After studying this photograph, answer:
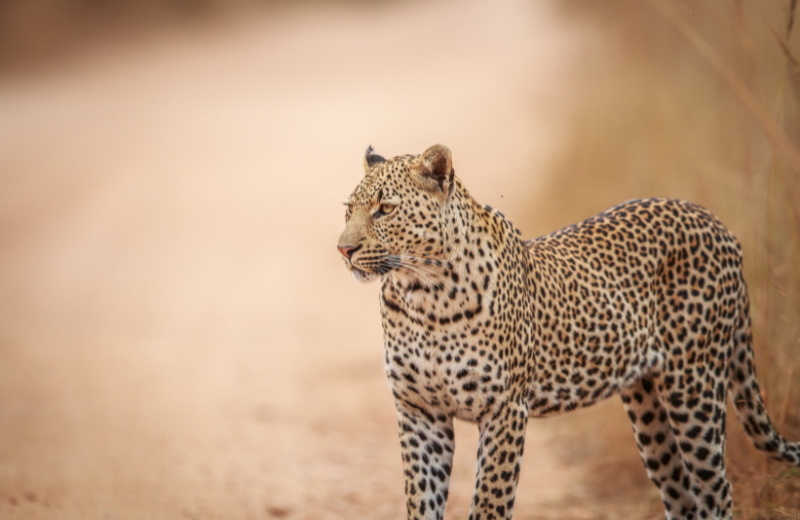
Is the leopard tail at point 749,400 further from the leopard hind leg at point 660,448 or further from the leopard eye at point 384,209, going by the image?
the leopard eye at point 384,209

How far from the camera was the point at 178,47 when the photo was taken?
25.2 metres

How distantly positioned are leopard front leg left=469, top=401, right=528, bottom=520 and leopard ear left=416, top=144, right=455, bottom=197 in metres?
1.16

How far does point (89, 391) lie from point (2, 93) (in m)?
13.1

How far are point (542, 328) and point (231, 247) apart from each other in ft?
37.0

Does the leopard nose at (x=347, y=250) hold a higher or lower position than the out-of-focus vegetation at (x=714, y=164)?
lower

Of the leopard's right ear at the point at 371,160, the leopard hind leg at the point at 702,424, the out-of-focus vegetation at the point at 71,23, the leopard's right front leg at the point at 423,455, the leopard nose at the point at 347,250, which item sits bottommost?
the leopard's right front leg at the point at 423,455

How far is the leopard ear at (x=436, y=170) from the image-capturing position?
4293mm

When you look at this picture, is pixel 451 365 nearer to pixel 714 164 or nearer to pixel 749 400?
pixel 749 400

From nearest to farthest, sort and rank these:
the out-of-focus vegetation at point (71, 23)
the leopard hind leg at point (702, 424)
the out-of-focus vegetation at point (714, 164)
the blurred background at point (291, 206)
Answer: the leopard hind leg at point (702, 424) → the out-of-focus vegetation at point (714, 164) → the blurred background at point (291, 206) → the out-of-focus vegetation at point (71, 23)

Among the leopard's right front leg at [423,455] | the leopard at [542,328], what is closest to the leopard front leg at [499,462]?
the leopard at [542,328]

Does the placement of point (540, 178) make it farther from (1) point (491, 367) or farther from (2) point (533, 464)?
(1) point (491, 367)

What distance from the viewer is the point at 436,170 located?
4348 mm

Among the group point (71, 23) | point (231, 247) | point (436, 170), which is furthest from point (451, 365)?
point (71, 23)

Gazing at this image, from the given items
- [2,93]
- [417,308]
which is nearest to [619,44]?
[417,308]
